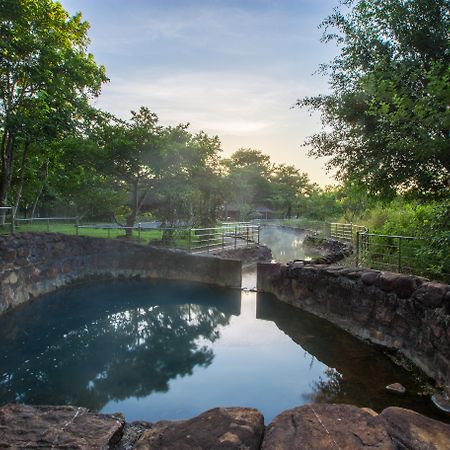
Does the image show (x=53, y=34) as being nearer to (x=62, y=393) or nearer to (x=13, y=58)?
(x=13, y=58)

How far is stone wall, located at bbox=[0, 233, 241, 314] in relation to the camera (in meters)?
9.59

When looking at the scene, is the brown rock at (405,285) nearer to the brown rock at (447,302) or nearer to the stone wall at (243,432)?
the brown rock at (447,302)

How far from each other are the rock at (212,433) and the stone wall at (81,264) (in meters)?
7.91

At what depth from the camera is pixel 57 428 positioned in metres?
2.57

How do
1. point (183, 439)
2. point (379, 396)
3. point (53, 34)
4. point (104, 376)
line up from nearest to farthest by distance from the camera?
point (183, 439), point (379, 396), point (104, 376), point (53, 34)

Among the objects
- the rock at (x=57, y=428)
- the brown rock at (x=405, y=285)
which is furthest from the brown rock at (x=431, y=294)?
the rock at (x=57, y=428)

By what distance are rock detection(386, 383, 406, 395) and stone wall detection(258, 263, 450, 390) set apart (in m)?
0.49

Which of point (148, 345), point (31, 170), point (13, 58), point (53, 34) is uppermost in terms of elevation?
point (53, 34)

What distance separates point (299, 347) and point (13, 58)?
11865 millimetres

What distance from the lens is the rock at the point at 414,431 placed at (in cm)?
224

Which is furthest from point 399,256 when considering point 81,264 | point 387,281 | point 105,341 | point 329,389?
point 81,264

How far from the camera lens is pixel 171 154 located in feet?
50.4

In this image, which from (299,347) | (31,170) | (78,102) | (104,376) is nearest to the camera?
(104,376)

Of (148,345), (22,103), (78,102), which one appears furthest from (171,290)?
(22,103)
